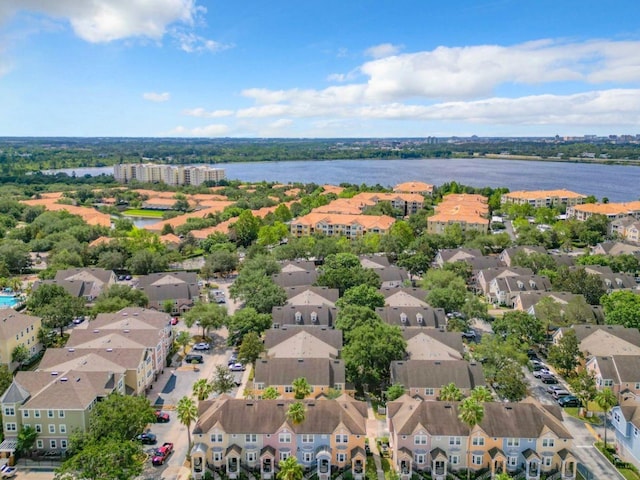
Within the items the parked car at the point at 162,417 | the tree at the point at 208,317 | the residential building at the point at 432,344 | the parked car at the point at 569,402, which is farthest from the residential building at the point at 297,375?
the parked car at the point at 569,402

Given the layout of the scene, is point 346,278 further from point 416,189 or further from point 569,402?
point 416,189

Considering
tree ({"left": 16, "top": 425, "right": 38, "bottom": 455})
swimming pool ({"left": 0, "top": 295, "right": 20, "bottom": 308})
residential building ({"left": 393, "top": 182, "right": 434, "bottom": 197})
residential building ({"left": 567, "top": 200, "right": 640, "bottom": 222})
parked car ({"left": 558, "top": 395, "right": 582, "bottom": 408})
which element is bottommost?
parked car ({"left": 558, "top": 395, "right": 582, "bottom": 408})

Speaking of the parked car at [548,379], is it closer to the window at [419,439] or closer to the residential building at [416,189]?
the window at [419,439]

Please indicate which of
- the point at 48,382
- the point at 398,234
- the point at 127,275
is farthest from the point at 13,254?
the point at 398,234

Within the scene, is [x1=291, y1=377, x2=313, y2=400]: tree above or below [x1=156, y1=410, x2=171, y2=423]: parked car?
above

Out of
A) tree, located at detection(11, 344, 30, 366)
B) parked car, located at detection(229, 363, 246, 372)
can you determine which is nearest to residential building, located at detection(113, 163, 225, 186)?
tree, located at detection(11, 344, 30, 366)

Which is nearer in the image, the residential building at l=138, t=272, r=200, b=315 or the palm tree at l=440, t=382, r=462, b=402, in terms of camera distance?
the palm tree at l=440, t=382, r=462, b=402

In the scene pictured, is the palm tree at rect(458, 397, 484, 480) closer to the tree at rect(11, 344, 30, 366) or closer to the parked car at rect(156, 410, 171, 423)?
the parked car at rect(156, 410, 171, 423)

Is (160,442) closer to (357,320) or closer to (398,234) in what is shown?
(357,320)
